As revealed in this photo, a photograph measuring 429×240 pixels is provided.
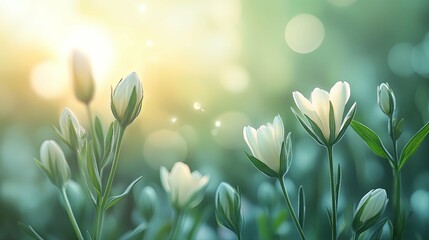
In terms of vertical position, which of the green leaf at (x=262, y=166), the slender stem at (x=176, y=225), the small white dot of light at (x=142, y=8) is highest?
the small white dot of light at (x=142, y=8)

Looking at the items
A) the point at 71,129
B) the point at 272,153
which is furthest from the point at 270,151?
the point at 71,129

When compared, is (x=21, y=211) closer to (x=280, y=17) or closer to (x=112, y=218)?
(x=112, y=218)

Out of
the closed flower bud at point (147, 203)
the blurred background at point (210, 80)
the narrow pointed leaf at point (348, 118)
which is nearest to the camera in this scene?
the narrow pointed leaf at point (348, 118)

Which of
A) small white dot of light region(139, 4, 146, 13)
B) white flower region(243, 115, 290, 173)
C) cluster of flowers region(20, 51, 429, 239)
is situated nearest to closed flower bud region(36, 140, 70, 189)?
cluster of flowers region(20, 51, 429, 239)

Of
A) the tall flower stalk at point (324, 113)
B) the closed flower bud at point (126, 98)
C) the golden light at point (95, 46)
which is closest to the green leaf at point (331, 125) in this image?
the tall flower stalk at point (324, 113)

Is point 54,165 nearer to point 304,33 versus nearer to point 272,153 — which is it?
point 272,153

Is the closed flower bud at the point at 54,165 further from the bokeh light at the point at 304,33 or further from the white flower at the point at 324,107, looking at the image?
the bokeh light at the point at 304,33
